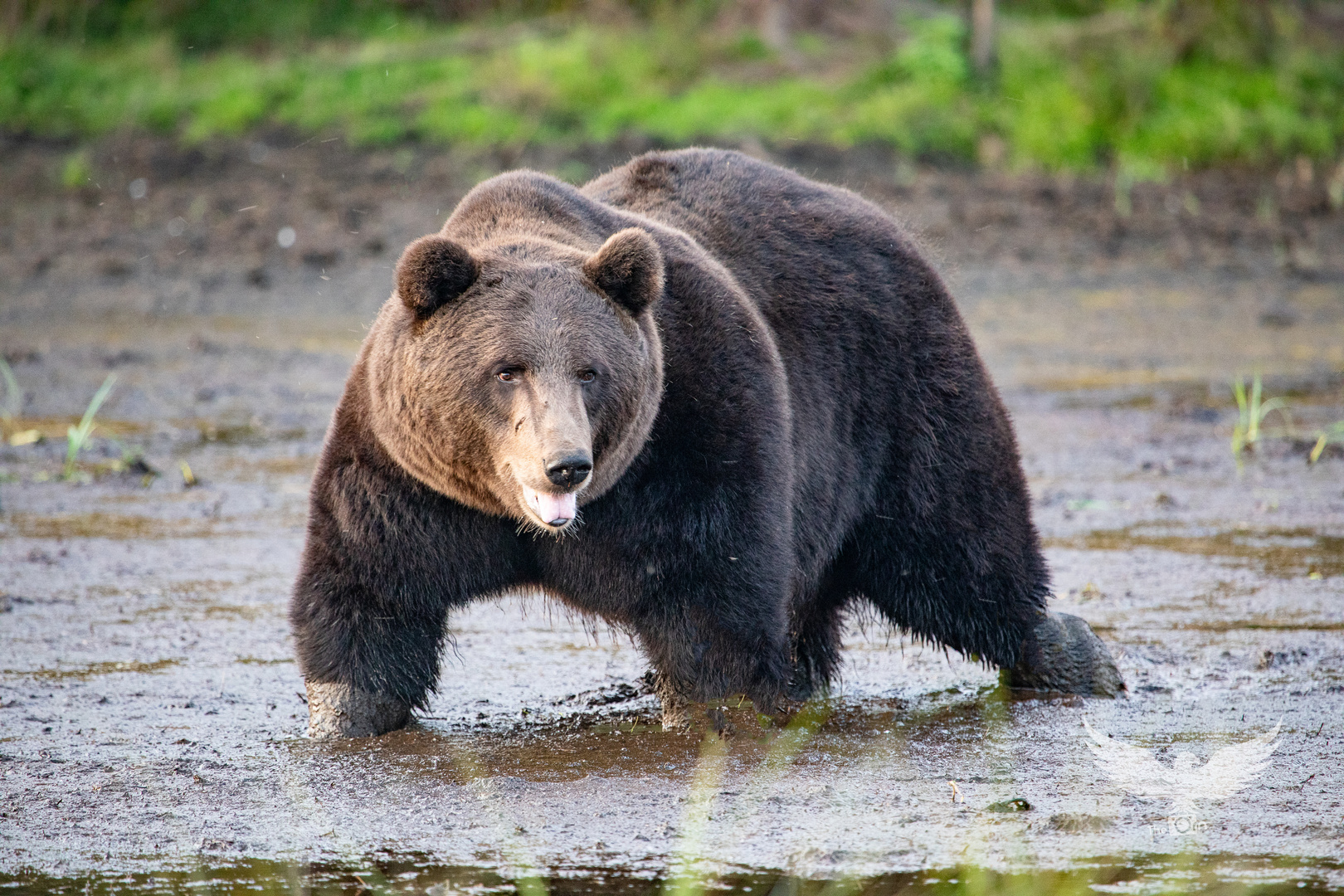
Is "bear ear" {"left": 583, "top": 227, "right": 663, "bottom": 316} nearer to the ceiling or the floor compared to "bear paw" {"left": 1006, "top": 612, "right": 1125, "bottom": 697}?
nearer to the ceiling

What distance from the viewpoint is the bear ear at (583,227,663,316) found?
13.9ft

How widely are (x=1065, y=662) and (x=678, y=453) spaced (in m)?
1.79

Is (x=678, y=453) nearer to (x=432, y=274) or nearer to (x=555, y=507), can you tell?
(x=555, y=507)

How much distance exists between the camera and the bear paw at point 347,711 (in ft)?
15.4

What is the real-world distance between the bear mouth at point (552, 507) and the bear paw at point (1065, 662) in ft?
7.08

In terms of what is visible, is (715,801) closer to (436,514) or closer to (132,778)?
(436,514)

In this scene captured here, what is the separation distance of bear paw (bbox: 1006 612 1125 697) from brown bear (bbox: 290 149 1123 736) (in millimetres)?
Result: 10

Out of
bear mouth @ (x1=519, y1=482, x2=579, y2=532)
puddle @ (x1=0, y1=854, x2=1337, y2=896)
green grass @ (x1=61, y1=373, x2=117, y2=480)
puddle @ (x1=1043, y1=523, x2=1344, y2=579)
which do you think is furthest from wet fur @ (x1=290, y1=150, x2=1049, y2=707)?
Answer: green grass @ (x1=61, y1=373, x2=117, y2=480)

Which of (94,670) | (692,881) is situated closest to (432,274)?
(692,881)

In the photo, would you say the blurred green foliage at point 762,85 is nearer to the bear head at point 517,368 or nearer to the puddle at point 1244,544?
the puddle at point 1244,544

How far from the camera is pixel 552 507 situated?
400cm

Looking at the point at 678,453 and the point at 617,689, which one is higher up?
the point at 678,453

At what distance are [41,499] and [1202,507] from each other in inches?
226

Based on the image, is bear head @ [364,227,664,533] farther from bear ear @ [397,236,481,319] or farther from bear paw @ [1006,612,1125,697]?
bear paw @ [1006,612,1125,697]
